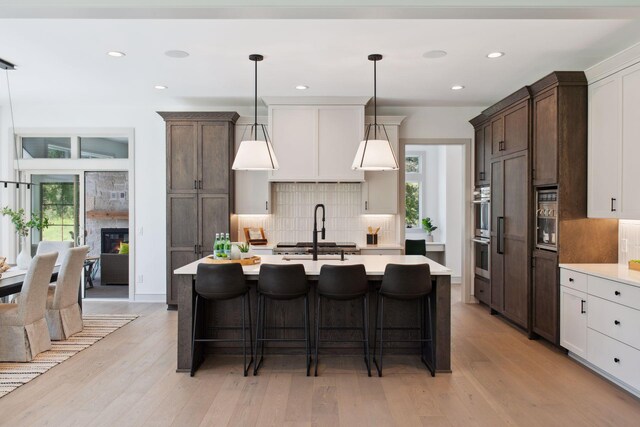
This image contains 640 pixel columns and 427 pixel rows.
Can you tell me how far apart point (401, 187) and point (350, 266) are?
3.10m

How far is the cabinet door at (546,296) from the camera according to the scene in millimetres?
4266

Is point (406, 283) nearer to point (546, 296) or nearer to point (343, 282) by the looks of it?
point (343, 282)

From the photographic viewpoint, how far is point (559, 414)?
9.87 ft

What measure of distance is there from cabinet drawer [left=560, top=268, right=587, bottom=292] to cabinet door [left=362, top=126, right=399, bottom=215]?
2.48m

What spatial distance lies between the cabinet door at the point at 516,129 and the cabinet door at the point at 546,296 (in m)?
1.24

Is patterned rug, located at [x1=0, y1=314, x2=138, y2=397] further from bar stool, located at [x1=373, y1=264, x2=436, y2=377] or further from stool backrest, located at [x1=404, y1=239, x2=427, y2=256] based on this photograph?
stool backrest, located at [x1=404, y1=239, x2=427, y2=256]

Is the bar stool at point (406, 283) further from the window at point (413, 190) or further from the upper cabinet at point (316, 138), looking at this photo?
the window at point (413, 190)

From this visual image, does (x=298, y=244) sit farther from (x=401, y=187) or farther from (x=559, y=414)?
(x=559, y=414)

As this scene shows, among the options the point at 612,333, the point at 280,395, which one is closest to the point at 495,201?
the point at 612,333

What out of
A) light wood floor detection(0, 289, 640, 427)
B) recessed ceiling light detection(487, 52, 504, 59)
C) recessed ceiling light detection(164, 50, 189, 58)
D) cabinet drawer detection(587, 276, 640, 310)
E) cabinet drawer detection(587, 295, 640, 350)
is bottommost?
light wood floor detection(0, 289, 640, 427)

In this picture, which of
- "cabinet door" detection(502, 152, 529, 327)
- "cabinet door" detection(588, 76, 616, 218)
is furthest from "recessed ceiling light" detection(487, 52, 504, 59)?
"cabinet door" detection(502, 152, 529, 327)

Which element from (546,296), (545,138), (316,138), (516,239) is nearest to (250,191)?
(316,138)

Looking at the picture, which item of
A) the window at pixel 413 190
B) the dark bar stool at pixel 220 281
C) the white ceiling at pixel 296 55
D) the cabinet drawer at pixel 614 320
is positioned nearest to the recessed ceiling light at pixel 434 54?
the white ceiling at pixel 296 55

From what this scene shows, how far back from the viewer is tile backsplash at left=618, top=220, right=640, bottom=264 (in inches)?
159
